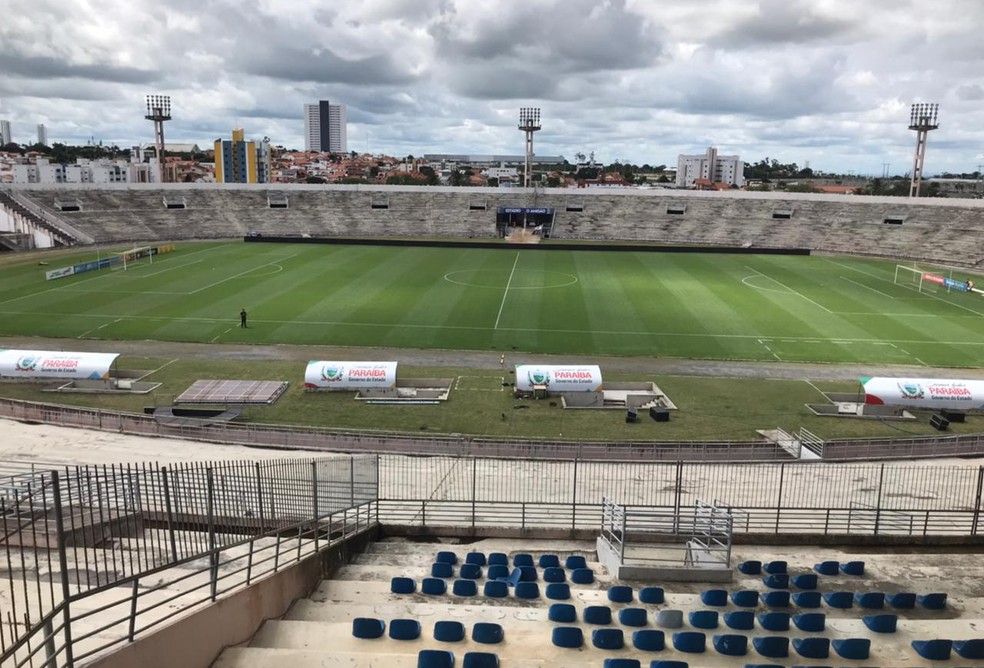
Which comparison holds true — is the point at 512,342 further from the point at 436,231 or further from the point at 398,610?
the point at 436,231

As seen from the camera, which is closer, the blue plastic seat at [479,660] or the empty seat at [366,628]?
the blue plastic seat at [479,660]

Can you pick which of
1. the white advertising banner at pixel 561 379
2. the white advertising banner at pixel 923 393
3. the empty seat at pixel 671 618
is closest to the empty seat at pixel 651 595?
the empty seat at pixel 671 618

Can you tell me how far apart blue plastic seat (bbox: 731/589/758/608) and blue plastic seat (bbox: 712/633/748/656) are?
1.83 meters

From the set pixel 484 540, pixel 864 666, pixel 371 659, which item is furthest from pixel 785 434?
pixel 371 659

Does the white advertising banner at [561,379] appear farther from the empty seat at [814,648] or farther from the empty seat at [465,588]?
the empty seat at [814,648]

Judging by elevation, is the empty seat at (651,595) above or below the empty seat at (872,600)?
above

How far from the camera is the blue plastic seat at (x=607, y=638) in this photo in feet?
31.1

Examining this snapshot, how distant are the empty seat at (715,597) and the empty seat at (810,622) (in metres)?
1.14

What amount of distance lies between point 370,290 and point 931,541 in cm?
3974

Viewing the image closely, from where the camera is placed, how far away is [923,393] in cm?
2833

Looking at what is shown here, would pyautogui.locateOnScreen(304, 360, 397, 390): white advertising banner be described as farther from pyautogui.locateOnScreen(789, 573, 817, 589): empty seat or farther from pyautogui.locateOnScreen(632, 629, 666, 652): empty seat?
pyautogui.locateOnScreen(632, 629, 666, 652): empty seat

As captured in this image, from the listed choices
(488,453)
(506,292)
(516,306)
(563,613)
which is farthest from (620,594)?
(506,292)

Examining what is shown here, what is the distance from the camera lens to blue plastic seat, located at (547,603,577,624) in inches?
406

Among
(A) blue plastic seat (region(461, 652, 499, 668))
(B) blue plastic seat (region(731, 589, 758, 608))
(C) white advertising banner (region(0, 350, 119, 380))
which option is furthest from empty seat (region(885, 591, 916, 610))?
(C) white advertising banner (region(0, 350, 119, 380))
